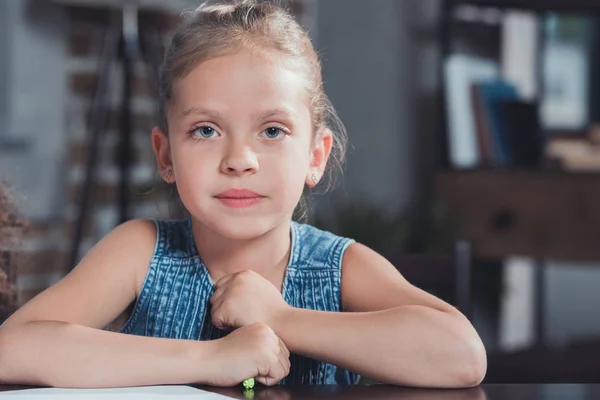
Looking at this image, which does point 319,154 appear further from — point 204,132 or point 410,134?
point 410,134

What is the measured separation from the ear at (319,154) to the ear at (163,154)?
152mm

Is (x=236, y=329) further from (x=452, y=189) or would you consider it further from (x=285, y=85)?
(x=452, y=189)

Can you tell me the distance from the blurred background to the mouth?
1123 millimetres

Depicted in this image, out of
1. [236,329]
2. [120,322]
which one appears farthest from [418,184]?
[236,329]

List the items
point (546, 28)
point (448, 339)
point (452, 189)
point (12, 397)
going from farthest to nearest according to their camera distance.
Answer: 1. point (546, 28)
2. point (452, 189)
3. point (448, 339)
4. point (12, 397)

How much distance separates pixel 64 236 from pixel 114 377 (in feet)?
5.71

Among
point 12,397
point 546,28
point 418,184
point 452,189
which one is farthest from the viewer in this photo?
point 546,28

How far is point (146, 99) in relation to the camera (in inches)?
105

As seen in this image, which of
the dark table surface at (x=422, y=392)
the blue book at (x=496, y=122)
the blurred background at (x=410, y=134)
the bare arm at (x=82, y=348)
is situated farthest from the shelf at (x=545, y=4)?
the dark table surface at (x=422, y=392)

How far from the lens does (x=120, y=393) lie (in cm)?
81

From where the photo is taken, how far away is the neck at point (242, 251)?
1.10 meters

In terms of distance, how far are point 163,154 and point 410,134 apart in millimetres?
2123

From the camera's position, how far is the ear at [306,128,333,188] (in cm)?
112

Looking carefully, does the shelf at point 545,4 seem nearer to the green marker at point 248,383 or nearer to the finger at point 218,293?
the finger at point 218,293
